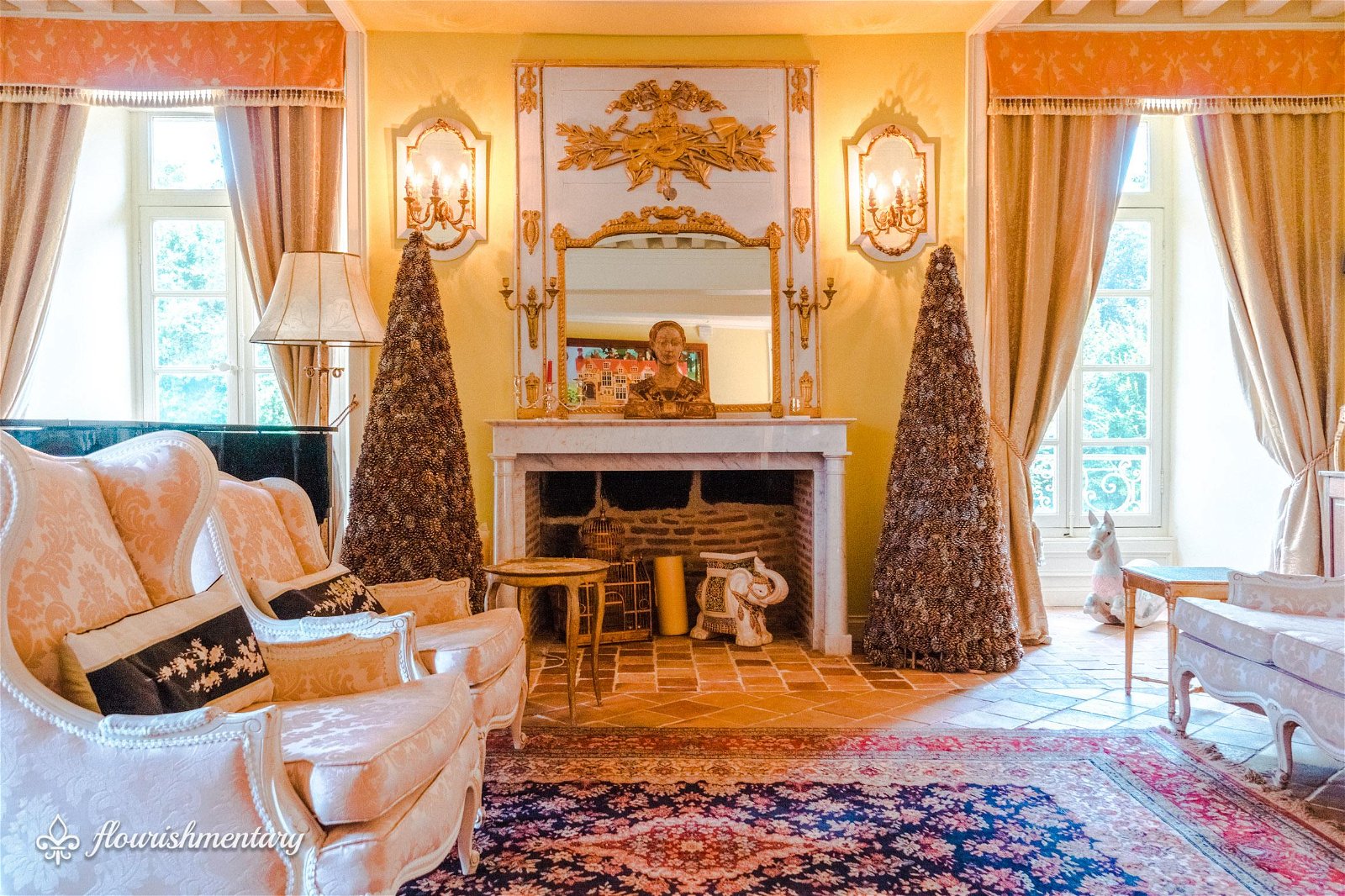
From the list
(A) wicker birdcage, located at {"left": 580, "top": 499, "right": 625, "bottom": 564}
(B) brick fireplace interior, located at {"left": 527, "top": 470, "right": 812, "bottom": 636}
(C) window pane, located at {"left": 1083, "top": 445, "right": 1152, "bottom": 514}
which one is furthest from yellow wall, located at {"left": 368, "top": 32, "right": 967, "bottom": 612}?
(C) window pane, located at {"left": 1083, "top": 445, "right": 1152, "bottom": 514}

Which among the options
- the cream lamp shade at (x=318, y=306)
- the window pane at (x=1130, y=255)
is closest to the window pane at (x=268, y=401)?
the cream lamp shade at (x=318, y=306)

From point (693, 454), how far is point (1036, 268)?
7.24 feet

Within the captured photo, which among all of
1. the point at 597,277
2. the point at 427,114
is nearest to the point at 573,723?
the point at 597,277

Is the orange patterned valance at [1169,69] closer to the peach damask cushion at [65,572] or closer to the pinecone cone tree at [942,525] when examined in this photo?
the pinecone cone tree at [942,525]

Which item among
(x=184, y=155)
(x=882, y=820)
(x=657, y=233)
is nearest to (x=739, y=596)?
(x=657, y=233)

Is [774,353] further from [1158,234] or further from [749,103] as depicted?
[1158,234]

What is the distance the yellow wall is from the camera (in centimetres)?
537

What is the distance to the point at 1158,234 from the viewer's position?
21.3ft

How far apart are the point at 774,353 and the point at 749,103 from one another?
4.64 feet

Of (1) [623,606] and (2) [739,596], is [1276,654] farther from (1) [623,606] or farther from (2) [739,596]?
(1) [623,606]

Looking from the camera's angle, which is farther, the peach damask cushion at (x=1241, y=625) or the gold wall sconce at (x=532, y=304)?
the gold wall sconce at (x=532, y=304)

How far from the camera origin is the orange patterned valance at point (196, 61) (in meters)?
5.25

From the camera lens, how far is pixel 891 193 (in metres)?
5.39

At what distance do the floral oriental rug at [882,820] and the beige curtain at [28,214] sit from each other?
12.1 ft
